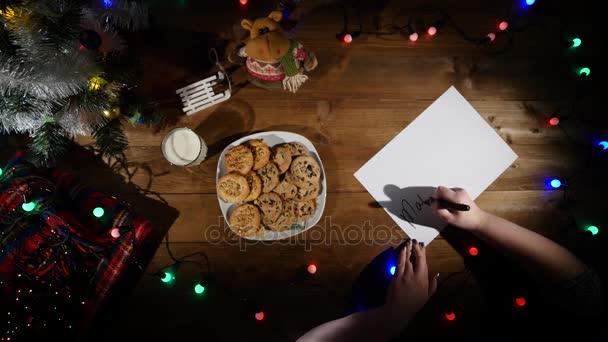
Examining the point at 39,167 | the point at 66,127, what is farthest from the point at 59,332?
the point at 66,127

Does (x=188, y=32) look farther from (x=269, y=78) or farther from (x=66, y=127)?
(x=66, y=127)

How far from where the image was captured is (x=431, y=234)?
1.15 metres

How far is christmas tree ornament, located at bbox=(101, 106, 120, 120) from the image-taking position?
0.93 metres

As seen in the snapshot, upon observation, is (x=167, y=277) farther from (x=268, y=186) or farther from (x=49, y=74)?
(x=49, y=74)

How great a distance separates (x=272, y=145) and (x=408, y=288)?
0.59 m

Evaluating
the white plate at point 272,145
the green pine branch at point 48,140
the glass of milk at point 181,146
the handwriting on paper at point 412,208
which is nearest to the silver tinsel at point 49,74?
the green pine branch at point 48,140

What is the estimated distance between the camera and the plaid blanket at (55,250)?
990mm

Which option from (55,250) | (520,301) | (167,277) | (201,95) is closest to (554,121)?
(520,301)

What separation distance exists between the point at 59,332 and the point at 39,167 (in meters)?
0.46

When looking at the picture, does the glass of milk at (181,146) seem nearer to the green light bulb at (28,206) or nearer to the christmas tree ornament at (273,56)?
the christmas tree ornament at (273,56)

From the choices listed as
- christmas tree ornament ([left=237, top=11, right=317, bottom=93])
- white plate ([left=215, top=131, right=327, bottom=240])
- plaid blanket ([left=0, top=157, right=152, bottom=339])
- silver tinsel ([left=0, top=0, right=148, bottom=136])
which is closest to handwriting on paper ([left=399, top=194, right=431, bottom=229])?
white plate ([left=215, top=131, right=327, bottom=240])

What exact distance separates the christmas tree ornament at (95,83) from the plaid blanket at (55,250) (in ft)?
1.19

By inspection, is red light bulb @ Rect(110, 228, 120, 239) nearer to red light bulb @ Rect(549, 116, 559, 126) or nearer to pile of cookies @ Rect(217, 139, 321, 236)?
pile of cookies @ Rect(217, 139, 321, 236)

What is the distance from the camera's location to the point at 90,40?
77 centimetres
